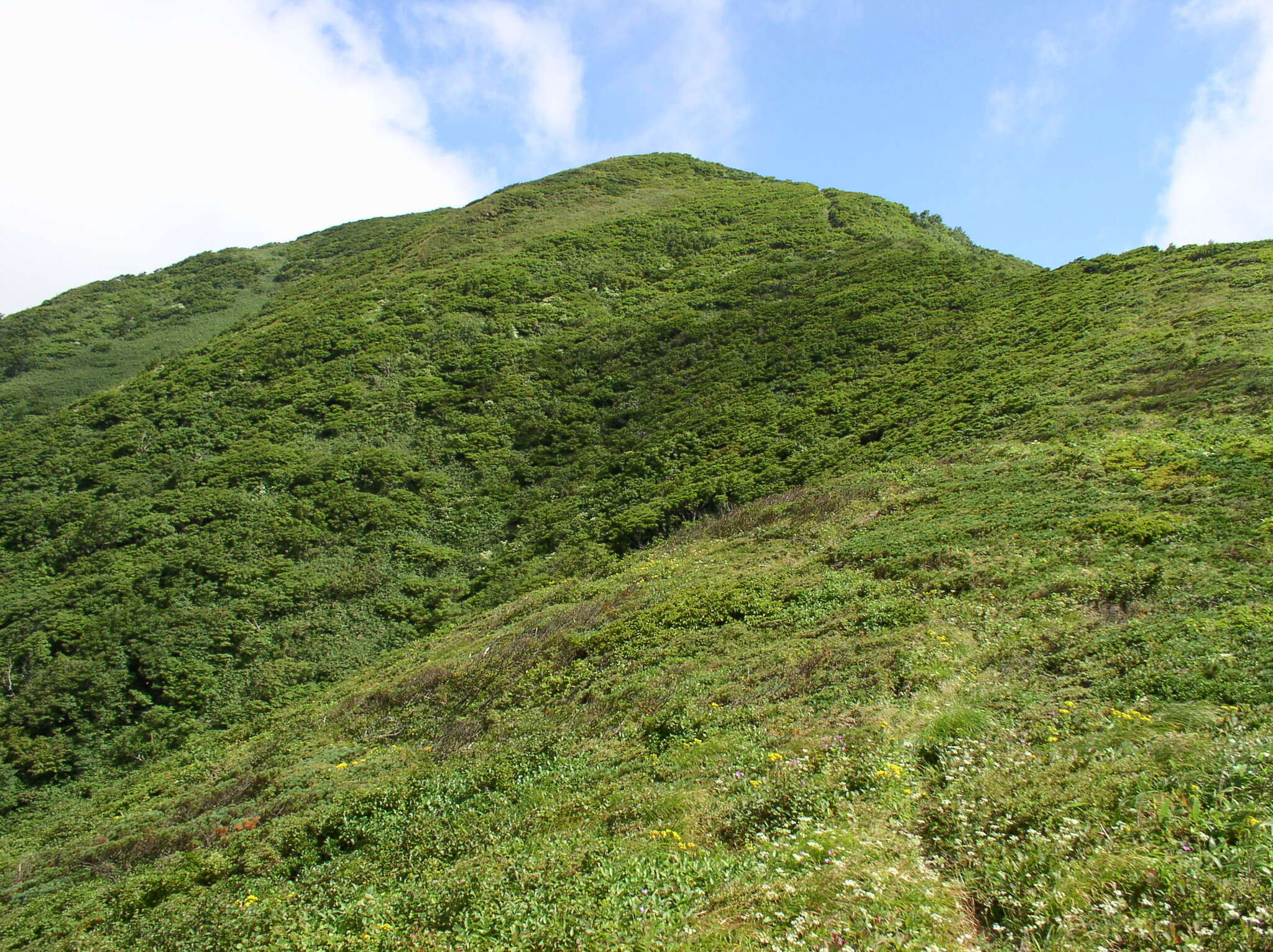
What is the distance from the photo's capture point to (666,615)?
15.0 m

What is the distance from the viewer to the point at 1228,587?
30.9 ft

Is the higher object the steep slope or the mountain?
the steep slope

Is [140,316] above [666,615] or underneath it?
above

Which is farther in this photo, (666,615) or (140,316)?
(140,316)

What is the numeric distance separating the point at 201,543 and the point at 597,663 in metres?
18.4

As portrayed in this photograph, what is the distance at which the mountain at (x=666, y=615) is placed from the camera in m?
5.55

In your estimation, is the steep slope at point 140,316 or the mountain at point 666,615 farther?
the steep slope at point 140,316

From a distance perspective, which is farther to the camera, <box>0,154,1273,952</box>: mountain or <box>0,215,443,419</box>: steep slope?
<box>0,215,443,419</box>: steep slope

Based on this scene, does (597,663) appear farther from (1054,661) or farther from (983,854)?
(983,854)

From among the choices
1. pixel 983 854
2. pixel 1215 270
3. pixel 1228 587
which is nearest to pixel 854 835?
pixel 983 854

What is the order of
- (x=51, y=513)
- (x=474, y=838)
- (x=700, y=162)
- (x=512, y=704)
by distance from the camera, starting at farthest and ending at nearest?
1. (x=700, y=162)
2. (x=51, y=513)
3. (x=512, y=704)
4. (x=474, y=838)

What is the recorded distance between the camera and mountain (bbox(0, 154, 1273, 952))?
555 centimetres

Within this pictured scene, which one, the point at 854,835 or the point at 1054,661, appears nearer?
the point at 854,835

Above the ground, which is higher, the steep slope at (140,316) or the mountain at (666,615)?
the steep slope at (140,316)
